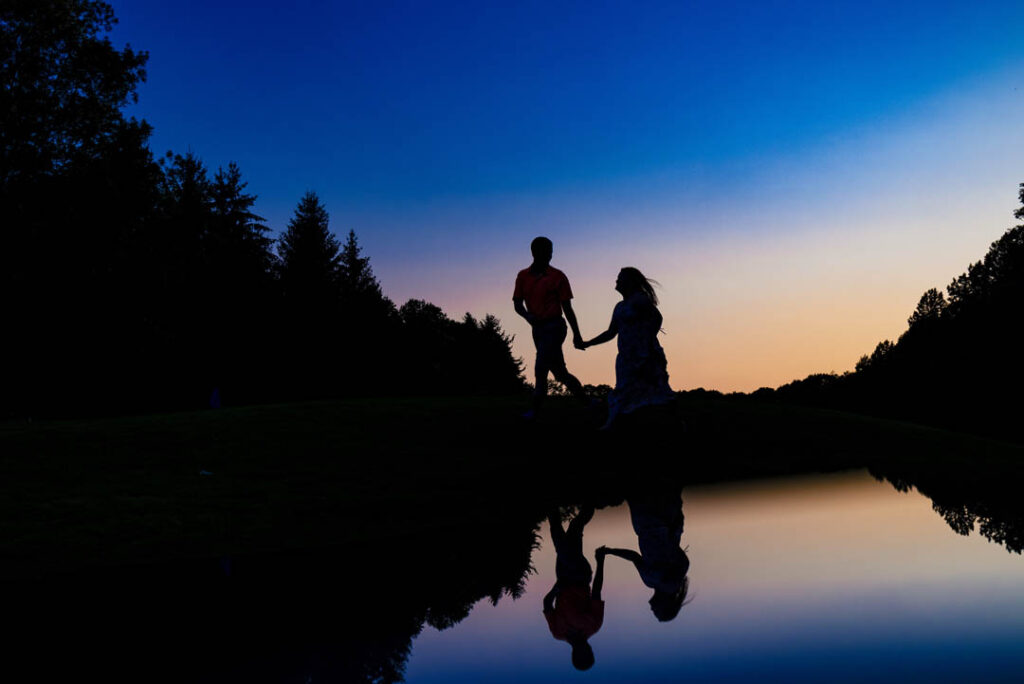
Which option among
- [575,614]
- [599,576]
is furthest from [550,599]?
[599,576]

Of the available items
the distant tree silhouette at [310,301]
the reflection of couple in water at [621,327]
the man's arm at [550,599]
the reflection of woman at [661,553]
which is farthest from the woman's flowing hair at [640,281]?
the distant tree silhouette at [310,301]

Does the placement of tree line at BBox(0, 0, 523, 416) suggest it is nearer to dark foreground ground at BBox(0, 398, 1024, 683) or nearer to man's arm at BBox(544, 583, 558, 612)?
dark foreground ground at BBox(0, 398, 1024, 683)

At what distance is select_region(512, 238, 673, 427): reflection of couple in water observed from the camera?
1477 centimetres

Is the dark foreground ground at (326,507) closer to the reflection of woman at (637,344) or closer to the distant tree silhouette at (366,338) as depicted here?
the reflection of woman at (637,344)

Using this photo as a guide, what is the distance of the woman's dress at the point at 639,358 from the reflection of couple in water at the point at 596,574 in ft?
12.8

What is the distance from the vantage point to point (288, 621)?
6605mm

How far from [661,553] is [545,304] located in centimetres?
701

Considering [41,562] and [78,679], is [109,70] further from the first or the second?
[78,679]

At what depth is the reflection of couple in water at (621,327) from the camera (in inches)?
582

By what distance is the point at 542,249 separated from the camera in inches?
572

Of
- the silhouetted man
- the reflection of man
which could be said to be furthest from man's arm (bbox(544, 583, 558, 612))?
the silhouetted man

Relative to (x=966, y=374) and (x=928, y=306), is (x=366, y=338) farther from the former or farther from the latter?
(x=928, y=306)

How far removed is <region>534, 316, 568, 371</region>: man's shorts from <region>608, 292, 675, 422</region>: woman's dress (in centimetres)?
98

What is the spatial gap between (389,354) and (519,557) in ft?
179
